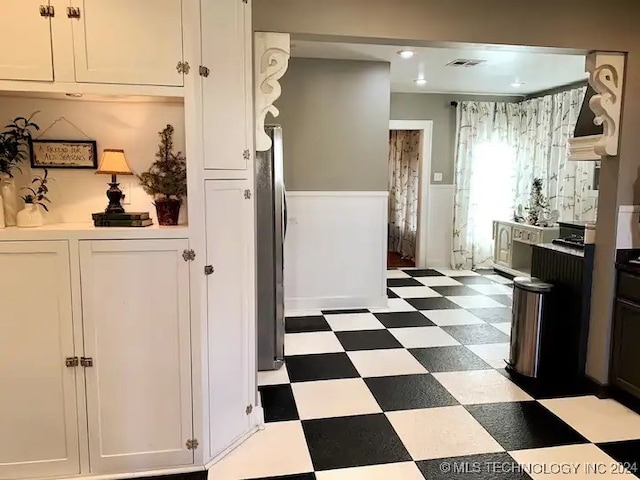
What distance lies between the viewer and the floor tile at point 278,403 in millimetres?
2828

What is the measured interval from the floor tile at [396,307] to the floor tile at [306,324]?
0.65 meters

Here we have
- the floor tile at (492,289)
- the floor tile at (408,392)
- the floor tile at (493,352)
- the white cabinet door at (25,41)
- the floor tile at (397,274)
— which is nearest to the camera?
the white cabinet door at (25,41)

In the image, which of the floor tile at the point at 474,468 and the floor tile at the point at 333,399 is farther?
the floor tile at the point at 333,399

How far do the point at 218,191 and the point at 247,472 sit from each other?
138 centimetres

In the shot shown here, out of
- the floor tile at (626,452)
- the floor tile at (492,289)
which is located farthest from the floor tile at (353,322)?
the floor tile at (626,452)

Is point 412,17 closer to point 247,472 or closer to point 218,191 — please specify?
point 218,191

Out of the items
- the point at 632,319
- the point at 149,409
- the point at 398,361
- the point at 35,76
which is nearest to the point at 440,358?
the point at 398,361

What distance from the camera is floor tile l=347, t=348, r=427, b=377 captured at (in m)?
3.47

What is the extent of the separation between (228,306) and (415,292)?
3733 millimetres

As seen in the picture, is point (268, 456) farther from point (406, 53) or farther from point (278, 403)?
point (406, 53)

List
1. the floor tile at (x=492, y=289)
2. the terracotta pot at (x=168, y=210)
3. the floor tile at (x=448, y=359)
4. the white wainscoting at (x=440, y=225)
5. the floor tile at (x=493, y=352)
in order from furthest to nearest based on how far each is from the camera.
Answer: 1. the white wainscoting at (x=440, y=225)
2. the floor tile at (x=492, y=289)
3. the floor tile at (x=493, y=352)
4. the floor tile at (x=448, y=359)
5. the terracotta pot at (x=168, y=210)

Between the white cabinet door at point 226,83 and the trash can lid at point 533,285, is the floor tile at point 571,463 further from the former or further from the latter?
the white cabinet door at point 226,83

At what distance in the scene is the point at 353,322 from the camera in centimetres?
462

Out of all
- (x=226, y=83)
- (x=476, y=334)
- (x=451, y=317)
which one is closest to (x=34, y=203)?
(x=226, y=83)
